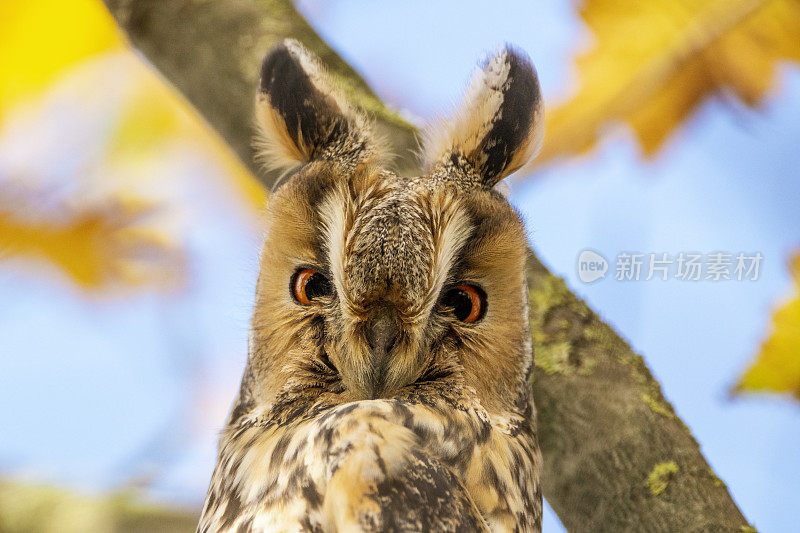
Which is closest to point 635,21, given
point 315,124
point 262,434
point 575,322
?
point 575,322

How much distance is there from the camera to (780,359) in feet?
6.71

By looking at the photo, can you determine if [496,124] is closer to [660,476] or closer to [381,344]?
[381,344]

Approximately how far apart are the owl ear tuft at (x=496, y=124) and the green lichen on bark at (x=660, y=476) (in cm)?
79

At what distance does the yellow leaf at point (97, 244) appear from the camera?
2646mm

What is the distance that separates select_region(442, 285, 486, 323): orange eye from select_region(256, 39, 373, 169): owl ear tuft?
366 mm

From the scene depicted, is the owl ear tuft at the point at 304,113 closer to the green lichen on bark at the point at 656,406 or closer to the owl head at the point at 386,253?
the owl head at the point at 386,253

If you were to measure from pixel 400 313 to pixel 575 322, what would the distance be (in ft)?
2.39

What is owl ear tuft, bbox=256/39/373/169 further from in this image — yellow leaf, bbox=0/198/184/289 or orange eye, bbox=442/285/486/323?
yellow leaf, bbox=0/198/184/289

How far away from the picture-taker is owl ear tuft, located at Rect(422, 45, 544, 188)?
1724mm

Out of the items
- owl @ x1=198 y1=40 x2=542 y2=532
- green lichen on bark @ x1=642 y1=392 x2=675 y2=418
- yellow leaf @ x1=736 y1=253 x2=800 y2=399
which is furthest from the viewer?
yellow leaf @ x1=736 y1=253 x2=800 y2=399

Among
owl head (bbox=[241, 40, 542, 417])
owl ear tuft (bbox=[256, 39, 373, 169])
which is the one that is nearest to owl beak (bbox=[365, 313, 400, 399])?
owl head (bbox=[241, 40, 542, 417])

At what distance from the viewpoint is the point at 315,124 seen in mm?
1754

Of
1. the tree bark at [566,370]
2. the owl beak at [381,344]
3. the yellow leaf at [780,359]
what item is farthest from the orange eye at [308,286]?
the yellow leaf at [780,359]

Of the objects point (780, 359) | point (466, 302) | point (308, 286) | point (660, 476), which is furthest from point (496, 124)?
point (780, 359)
